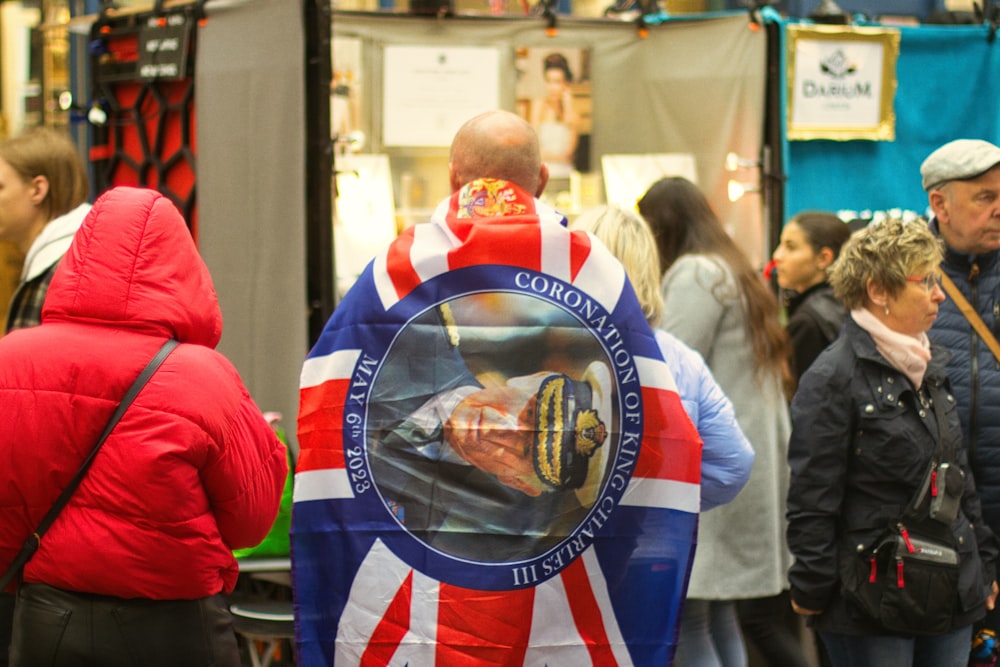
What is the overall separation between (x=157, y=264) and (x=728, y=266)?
2.14m

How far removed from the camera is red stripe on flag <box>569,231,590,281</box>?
275cm

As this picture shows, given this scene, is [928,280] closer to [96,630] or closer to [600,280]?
[600,280]

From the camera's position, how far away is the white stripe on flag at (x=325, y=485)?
275 cm

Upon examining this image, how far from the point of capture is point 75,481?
2764 millimetres

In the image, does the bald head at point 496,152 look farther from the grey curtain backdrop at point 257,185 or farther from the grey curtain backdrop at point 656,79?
the grey curtain backdrop at point 656,79

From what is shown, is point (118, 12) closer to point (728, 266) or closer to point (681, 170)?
point (681, 170)

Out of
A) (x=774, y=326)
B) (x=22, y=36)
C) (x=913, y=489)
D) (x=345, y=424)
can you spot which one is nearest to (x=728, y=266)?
(x=774, y=326)

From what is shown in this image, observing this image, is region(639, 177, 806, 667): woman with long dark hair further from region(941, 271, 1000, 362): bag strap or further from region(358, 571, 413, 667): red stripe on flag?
region(358, 571, 413, 667): red stripe on flag

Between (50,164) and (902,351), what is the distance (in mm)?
2701

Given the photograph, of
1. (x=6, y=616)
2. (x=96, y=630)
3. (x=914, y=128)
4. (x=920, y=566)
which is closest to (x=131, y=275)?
(x=96, y=630)

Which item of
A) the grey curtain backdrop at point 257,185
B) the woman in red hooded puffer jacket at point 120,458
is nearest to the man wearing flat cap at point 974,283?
the woman in red hooded puffer jacket at point 120,458

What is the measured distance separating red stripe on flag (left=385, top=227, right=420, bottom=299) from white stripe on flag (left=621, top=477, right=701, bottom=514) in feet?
2.05

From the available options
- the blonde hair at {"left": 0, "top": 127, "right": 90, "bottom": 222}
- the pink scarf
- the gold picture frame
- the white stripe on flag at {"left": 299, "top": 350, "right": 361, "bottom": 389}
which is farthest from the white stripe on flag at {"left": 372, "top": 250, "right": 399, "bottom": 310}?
the gold picture frame

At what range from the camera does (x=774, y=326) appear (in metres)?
4.45
